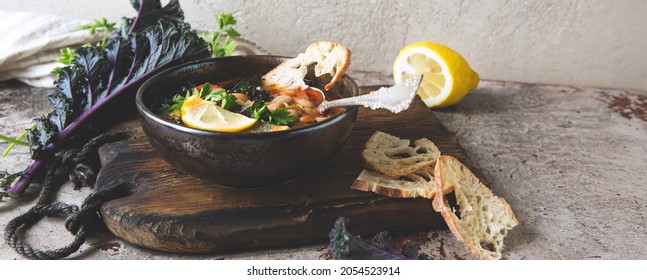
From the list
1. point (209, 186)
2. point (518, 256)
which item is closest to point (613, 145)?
point (518, 256)

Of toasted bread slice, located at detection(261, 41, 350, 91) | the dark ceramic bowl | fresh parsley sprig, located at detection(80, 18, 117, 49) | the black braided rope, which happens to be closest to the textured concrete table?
the black braided rope

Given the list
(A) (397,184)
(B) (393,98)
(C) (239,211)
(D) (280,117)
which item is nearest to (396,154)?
(A) (397,184)

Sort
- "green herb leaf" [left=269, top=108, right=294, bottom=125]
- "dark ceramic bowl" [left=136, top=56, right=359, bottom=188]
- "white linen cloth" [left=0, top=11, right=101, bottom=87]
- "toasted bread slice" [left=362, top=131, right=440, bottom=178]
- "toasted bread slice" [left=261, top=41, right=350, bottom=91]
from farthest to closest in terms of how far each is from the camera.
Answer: "white linen cloth" [left=0, top=11, right=101, bottom=87]
"toasted bread slice" [left=261, top=41, right=350, bottom=91]
"toasted bread slice" [left=362, top=131, right=440, bottom=178]
"green herb leaf" [left=269, top=108, right=294, bottom=125]
"dark ceramic bowl" [left=136, top=56, right=359, bottom=188]

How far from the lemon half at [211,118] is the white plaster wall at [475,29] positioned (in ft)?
4.34

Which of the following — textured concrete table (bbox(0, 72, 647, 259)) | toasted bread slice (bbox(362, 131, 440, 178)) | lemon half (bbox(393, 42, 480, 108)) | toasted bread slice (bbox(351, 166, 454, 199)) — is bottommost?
textured concrete table (bbox(0, 72, 647, 259))

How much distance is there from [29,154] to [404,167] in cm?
122

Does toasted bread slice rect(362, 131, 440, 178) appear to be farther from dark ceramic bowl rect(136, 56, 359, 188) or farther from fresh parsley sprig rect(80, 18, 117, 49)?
fresh parsley sprig rect(80, 18, 117, 49)

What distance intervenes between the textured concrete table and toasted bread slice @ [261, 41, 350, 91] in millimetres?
546

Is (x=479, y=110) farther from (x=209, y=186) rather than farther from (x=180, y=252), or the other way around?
(x=180, y=252)

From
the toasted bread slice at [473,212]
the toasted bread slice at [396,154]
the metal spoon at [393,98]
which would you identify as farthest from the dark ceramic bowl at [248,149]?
the toasted bread slice at [473,212]

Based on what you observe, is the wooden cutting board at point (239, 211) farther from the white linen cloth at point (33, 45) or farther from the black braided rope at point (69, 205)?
the white linen cloth at point (33, 45)

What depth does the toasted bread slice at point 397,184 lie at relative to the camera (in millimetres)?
1593

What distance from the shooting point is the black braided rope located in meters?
1.47

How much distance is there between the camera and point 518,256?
60.3 inches
